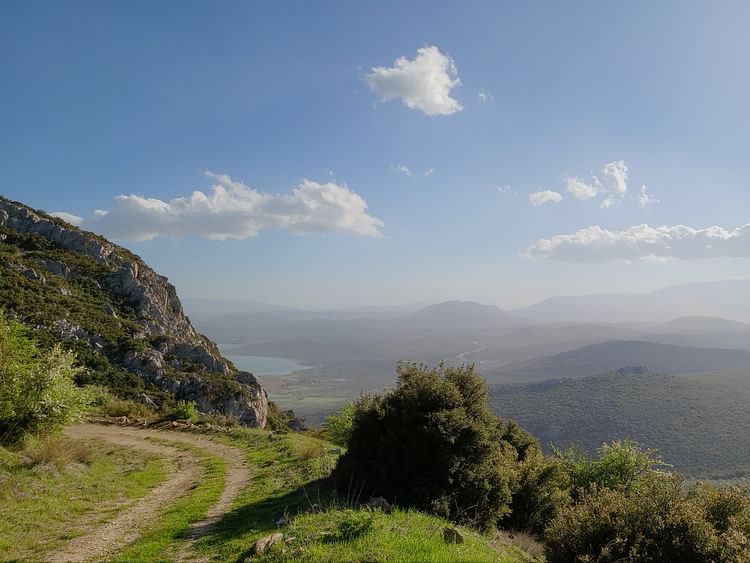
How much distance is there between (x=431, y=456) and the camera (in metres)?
13.0

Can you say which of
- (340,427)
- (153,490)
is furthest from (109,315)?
(153,490)

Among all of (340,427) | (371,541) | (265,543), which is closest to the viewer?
(371,541)

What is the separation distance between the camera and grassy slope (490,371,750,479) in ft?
260

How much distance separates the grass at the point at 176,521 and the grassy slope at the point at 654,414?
83.3 metres

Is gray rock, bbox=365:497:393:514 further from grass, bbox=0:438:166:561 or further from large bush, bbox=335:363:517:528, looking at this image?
grass, bbox=0:438:166:561

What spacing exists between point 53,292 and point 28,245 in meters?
14.4

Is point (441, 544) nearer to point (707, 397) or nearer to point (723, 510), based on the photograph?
point (723, 510)

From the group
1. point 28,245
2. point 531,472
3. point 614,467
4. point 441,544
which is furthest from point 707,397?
point 28,245

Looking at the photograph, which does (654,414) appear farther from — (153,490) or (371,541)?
(371,541)

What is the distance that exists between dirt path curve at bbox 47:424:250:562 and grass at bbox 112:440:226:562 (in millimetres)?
252

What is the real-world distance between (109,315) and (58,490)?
4231cm

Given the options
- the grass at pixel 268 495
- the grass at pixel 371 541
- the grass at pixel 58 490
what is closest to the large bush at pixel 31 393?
the grass at pixel 58 490

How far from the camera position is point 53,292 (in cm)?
4616

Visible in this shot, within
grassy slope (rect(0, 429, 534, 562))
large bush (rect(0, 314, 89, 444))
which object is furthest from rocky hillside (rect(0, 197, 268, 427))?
grassy slope (rect(0, 429, 534, 562))
